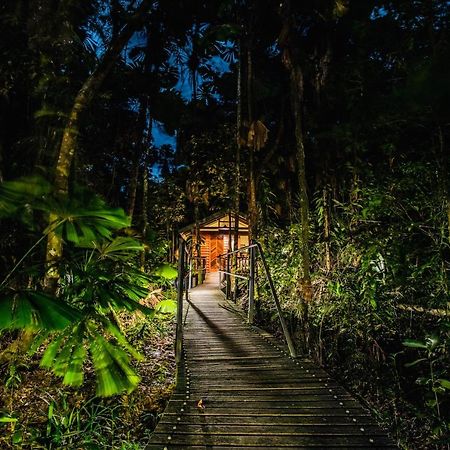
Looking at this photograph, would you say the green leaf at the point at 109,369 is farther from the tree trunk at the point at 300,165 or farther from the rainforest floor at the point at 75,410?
the tree trunk at the point at 300,165

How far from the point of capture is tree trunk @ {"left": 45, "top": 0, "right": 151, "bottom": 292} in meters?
4.41

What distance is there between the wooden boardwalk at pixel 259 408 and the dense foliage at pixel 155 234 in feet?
1.86

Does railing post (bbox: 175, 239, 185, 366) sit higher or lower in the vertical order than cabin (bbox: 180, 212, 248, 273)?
lower

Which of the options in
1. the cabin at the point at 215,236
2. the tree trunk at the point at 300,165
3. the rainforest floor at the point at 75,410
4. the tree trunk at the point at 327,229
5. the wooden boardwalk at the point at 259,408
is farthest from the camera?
the cabin at the point at 215,236

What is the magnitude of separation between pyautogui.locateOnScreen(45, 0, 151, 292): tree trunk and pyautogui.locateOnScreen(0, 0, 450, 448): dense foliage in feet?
0.09

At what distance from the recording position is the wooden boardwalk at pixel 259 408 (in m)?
2.24

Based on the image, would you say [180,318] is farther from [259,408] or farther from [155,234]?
[155,234]

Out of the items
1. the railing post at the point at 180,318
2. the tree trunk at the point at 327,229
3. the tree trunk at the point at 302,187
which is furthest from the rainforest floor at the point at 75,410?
the tree trunk at the point at 327,229

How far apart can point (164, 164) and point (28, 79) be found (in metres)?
13.1

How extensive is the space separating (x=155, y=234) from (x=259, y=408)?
13.9 feet

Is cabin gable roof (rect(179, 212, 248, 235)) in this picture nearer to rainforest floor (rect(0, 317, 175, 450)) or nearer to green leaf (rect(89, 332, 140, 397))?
rainforest floor (rect(0, 317, 175, 450))

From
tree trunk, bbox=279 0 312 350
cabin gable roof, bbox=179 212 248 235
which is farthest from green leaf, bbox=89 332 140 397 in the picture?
cabin gable roof, bbox=179 212 248 235

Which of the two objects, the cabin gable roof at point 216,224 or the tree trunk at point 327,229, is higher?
the cabin gable roof at point 216,224

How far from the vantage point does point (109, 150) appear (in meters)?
10.1
